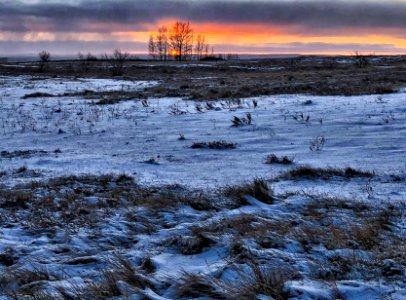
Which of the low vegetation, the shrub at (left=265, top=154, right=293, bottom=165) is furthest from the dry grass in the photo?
the shrub at (left=265, top=154, right=293, bottom=165)

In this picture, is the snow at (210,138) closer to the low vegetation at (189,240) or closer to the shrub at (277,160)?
the shrub at (277,160)

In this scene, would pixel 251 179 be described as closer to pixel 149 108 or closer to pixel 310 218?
pixel 310 218

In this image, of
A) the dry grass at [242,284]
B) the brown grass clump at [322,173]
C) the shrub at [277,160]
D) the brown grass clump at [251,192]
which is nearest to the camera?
the dry grass at [242,284]

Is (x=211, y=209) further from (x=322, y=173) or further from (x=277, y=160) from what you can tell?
(x=277, y=160)

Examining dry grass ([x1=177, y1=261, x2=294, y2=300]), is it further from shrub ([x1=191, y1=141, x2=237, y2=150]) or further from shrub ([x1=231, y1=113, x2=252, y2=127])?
shrub ([x1=231, y1=113, x2=252, y2=127])

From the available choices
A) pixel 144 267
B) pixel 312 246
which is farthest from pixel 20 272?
pixel 312 246

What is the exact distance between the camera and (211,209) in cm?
586

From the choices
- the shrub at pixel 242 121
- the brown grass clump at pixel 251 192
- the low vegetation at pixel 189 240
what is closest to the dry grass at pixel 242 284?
the low vegetation at pixel 189 240

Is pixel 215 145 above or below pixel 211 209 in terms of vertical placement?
above

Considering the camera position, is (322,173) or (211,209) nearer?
(211,209)

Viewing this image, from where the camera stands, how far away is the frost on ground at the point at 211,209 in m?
3.63

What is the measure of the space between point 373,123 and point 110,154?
6.46m

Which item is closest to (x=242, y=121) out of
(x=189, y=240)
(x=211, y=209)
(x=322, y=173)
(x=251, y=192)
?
(x=322, y=173)

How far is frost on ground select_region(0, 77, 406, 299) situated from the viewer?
363cm
